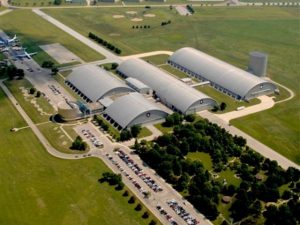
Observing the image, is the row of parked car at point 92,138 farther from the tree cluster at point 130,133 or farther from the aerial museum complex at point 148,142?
the tree cluster at point 130,133

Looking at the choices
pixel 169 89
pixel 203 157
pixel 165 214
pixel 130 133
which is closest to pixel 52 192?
pixel 165 214

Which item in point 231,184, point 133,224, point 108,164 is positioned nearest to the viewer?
point 133,224

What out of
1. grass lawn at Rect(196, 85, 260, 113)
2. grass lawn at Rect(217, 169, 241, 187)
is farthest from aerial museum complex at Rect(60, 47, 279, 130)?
grass lawn at Rect(217, 169, 241, 187)

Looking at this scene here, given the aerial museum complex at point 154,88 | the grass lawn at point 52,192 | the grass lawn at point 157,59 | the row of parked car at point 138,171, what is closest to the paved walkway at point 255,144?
the aerial museum complex at point 154,88

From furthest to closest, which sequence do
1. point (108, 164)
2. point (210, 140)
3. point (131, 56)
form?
1. point (131, 56)
2. point (210, 140)
3. point (108, 164)

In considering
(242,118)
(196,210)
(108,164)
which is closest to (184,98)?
(242,118)

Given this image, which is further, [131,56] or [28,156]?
[131,56]

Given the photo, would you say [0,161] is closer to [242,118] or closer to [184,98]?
[184,98]
